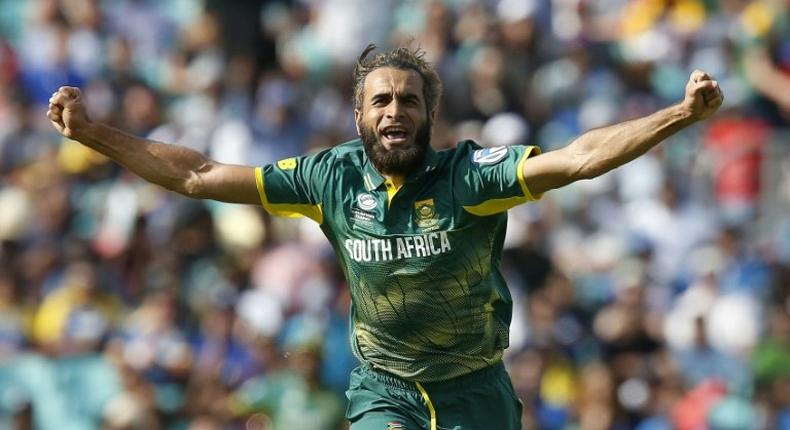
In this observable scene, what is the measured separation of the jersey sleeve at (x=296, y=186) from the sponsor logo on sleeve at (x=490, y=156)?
2.46ft

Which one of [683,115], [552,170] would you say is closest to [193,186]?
[552,170]

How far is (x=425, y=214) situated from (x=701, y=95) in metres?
1.49

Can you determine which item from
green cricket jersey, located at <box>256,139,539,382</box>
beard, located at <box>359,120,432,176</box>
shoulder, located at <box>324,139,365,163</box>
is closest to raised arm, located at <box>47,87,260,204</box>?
green cricket jersey, located at <box>256,139,539,382</box>

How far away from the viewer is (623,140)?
6652 mm

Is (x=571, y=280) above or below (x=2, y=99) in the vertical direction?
below

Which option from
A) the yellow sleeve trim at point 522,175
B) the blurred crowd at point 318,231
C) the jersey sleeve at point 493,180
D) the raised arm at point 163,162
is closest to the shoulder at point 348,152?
the raised arm at point 163,162

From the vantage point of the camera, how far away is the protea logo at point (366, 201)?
732 centimetres

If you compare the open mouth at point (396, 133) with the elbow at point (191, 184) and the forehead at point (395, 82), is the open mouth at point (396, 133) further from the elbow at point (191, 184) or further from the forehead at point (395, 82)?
the elbow at point (191, 184)

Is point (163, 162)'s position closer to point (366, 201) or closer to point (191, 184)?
point (191, 184)

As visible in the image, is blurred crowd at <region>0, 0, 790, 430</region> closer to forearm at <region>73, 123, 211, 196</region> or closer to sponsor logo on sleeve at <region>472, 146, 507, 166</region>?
forearm at <region>73, 123, 211, 196</region>

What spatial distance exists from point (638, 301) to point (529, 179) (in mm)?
5930

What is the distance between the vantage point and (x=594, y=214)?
542 inches

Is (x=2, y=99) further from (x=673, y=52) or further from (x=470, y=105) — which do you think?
(x=673, y=52)

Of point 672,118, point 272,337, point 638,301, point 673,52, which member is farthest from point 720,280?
point 672,118
